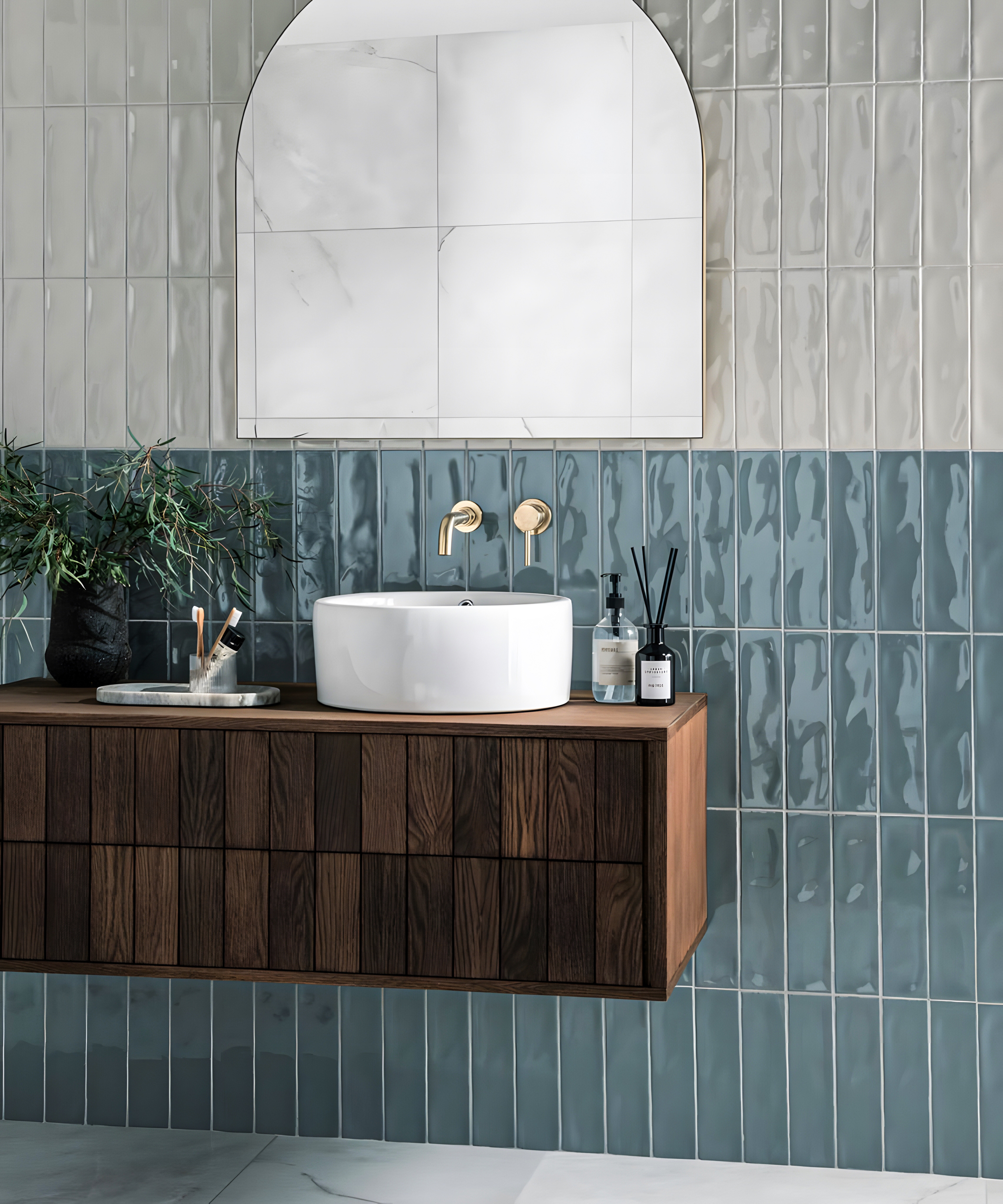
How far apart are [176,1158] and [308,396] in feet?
4.57

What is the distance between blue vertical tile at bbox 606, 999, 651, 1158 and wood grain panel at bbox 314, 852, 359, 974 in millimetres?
589

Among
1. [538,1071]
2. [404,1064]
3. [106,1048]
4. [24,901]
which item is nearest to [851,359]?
[538,1071]

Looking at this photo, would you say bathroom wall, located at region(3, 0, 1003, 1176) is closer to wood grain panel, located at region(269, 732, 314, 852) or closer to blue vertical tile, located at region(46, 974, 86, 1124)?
blue vertical tile, located at region(46, 974, 86, 1124)

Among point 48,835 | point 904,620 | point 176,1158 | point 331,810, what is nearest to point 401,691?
point 331,810

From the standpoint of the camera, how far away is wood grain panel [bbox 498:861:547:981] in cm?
185

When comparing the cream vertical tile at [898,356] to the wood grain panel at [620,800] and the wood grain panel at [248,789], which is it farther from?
the wood grain panel at [248,789]

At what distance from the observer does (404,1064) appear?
235 cm

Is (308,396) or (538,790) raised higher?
(308,396)

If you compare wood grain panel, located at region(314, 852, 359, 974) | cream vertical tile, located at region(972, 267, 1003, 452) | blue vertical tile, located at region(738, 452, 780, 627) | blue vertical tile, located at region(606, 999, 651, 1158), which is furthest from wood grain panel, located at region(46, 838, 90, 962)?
cream vertical tile, located at region(972, 267, 1003, 452)

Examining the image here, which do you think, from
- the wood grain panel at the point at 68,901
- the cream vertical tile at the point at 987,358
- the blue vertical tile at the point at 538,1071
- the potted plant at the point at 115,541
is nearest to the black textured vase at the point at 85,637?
the potted plant at the point at 115,541

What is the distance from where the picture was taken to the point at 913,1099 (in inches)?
86.8

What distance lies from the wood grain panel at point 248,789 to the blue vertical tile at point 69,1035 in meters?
0.76

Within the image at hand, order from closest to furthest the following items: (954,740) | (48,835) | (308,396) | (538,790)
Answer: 1. (538,790)
2. (48,835)
3. (954,740)
4. (308,396)

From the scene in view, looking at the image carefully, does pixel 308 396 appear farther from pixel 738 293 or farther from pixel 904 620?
pixel 904 620
